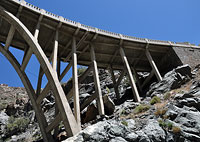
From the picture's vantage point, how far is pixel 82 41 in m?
13.6

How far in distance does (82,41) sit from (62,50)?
2.58 meters

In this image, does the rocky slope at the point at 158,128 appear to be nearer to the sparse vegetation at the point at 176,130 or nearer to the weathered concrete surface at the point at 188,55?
the sparse vegetation at the point at 176,130

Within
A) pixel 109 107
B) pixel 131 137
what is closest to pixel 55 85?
pixel 131 137

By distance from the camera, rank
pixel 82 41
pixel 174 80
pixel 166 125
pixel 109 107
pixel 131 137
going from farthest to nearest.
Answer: pixel 82 41 → pixel 174 80 → pixel 109 107 → pixel 166 125 → pixel 131 137

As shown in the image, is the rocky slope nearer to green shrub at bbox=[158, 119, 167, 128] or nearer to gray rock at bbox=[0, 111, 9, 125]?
green shrub at bbox=[158, 119, 167, 128]

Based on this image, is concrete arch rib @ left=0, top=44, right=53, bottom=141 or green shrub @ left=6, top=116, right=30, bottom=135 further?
green shrub @ left=6, top=116, right=30, bottom=135

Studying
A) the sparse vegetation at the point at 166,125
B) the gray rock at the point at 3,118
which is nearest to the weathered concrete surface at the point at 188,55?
the sparse vegetation at the point at 166,125

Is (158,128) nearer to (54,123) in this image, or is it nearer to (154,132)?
(154,132)

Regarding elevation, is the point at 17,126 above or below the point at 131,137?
above

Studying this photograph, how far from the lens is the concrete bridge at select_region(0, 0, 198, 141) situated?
9195 mm

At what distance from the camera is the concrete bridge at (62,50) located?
9195mm

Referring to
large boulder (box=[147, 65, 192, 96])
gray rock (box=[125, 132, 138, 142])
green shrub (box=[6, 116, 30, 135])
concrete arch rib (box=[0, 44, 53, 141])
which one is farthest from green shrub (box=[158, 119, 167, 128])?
green shrub (box=[6, 116, 30, 135])

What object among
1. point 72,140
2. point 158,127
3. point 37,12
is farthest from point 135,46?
point 72,140

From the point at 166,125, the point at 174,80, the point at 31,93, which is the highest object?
the point at 174,80
